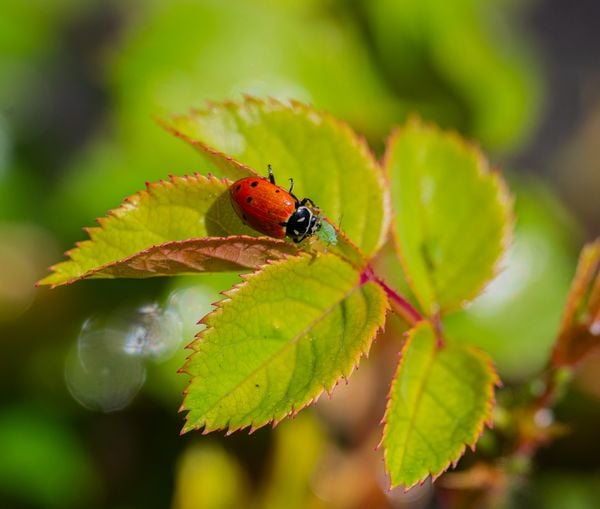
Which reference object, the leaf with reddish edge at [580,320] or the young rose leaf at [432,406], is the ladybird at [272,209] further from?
the leaf with reddish edge at [580,320]

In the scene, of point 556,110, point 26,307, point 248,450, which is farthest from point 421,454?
point 556,110

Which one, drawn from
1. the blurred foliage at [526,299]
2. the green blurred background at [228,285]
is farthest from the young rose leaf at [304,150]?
the blurred foliage at [526,299]

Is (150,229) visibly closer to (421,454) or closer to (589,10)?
(421,454)

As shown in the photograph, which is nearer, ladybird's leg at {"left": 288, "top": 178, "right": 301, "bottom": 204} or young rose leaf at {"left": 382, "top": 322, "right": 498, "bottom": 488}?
young rose leaf at {"left": 382, "top": 322, "right": 498, "bottom": 488}

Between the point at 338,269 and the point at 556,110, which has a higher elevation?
the point at 338,269

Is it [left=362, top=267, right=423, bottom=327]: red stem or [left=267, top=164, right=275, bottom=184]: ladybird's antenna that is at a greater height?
[left=267, top=164, right=275, bottom=184]: ladybird's antenna

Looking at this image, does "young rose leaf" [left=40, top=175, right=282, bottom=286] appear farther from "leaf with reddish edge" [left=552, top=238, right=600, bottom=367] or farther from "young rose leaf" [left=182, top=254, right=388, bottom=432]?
"leaf with reddish edge" [left=552, top=238, right=600, bottom=367]

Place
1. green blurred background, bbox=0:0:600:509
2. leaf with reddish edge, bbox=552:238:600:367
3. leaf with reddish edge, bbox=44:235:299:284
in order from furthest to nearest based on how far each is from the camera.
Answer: green blurred background, bbox=0:0:600:509
leaf with reddish edge, bbox=552:238:600:367
leaf with reddish edge, bbox=44:235:299:284

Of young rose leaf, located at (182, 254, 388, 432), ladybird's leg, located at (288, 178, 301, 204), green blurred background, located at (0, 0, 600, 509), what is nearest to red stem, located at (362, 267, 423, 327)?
young rose leaf, located at (182, 254, 388, 432)
